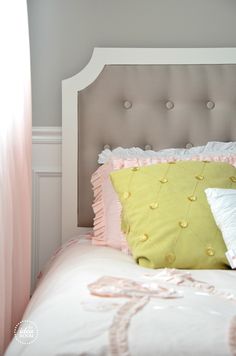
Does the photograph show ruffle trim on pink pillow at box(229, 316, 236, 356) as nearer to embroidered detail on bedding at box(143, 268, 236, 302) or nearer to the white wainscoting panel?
embroidered detail on bedding at box(143, 268, 236, 302)

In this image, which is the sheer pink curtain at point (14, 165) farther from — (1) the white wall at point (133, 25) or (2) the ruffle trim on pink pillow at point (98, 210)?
(1) the white wall at point (133, 25)

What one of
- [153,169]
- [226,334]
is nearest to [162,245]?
[153,169]

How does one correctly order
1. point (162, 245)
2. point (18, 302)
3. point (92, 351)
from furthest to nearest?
point (18, 302) → point (162, 245) → point (92, 351)

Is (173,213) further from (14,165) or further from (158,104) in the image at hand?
(158,104)

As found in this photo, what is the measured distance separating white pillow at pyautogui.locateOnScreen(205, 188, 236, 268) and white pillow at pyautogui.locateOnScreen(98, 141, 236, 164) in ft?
1.55

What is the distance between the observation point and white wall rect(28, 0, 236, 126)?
2340 millimetres

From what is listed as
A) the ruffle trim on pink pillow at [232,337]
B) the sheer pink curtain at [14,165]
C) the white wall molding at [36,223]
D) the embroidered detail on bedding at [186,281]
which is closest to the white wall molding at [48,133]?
the white wall molding at [36,223]

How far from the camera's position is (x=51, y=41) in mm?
2363

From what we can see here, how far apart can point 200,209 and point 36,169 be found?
91 cm

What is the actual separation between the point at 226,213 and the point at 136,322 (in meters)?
0.67

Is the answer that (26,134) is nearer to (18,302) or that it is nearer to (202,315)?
(18,302)

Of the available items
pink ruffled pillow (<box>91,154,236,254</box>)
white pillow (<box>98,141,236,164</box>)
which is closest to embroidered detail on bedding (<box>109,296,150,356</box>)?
pink ruffled pillow (<box>91,154,236,254</box>)

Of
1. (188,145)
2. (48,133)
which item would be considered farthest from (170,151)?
(48,133)

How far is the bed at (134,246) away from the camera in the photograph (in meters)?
0.98
